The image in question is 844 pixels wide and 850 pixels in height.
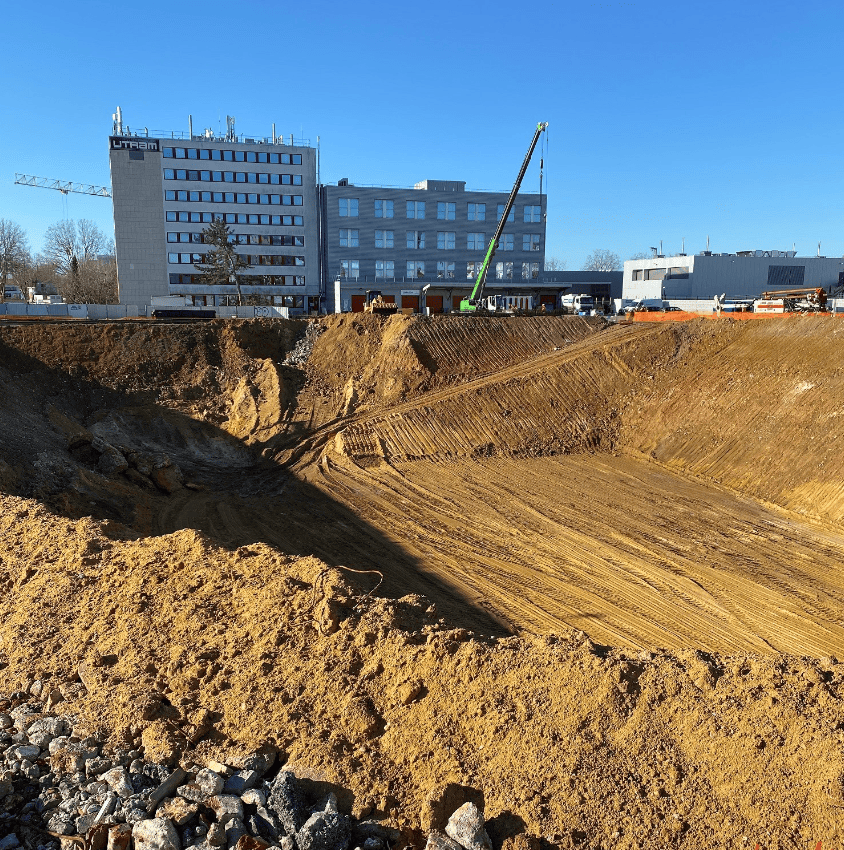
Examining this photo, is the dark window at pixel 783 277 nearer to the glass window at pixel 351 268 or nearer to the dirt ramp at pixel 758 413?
the glass window at pixel 351 268

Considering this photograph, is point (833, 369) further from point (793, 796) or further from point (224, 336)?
point (224, 336)

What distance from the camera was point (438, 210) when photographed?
65.8 metres

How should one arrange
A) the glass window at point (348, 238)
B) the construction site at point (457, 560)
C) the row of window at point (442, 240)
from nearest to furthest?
1. the construction site at point (457, 560)
2. the glass window at point (348, 238)
3. the row of window at point (442, 240)

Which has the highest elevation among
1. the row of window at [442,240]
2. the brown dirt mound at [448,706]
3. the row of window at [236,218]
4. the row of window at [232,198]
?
the row of window at [232,198]

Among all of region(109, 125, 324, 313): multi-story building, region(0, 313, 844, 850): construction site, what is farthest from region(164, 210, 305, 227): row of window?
region(0, 313, 844, 850): construction site

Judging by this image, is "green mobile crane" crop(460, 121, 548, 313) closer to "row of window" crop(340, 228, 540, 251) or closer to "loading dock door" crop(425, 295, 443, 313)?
"loading dock door" crop(425, 295, 443, 313)

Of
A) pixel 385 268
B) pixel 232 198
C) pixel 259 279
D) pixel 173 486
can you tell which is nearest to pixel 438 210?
pixel 385 268

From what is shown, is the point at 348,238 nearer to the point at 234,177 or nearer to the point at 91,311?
the point at 234,177

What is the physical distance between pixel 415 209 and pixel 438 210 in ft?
8.08

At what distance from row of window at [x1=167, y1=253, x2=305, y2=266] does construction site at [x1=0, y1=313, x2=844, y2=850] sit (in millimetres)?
40461

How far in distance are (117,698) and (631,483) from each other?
15316mm

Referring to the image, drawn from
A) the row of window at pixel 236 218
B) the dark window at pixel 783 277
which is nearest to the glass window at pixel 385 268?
the row of window at pixel 236 218

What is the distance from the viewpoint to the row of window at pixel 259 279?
2527 inches

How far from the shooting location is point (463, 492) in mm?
17734
